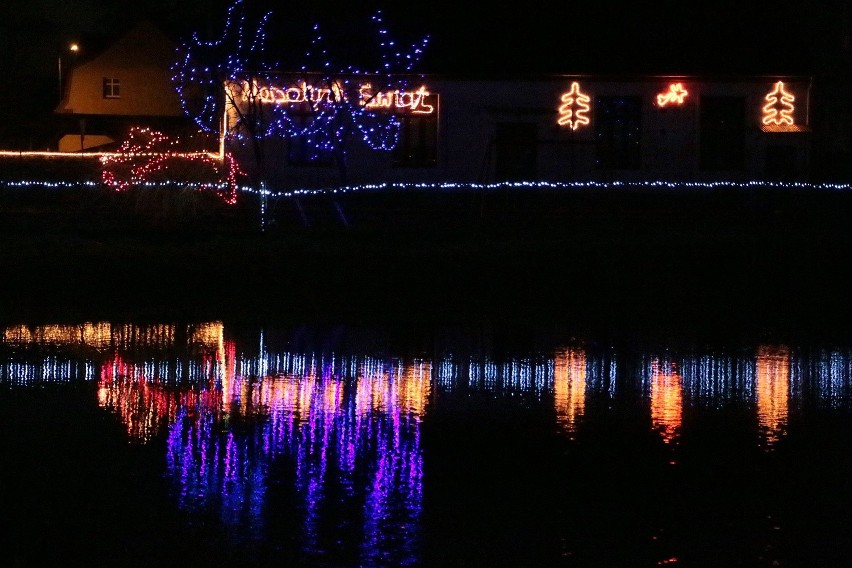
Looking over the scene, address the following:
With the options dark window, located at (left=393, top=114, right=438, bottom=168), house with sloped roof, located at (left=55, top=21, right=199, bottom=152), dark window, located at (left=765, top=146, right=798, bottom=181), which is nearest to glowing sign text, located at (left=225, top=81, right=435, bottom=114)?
dark window, located at (left=393, top=114, right=438, bottom=168)

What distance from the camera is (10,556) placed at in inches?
243

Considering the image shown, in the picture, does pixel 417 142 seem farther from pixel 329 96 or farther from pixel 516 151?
pixel 329 96

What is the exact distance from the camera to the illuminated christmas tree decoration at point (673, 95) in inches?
1296

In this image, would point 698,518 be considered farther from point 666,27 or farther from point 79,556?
point 666,27

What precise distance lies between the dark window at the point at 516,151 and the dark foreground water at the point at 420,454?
20.1m

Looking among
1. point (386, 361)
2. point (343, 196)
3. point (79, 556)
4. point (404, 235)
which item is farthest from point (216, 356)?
point (343, 196)

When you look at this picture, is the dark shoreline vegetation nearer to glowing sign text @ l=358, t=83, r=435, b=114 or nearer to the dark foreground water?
the dark foreground water

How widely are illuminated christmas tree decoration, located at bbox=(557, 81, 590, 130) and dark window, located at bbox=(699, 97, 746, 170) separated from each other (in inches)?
130

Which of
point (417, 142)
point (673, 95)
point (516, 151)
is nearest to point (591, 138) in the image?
point (516, 151)

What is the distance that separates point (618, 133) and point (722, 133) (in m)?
2.89

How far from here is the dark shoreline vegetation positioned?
16.2 meters

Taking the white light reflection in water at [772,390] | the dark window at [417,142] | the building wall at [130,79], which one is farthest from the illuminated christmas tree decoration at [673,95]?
the building wall at [130,79]

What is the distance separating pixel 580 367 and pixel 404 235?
35.9ft

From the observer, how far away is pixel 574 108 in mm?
32906
